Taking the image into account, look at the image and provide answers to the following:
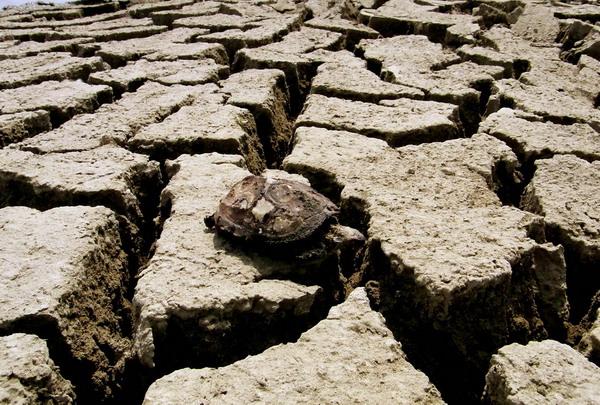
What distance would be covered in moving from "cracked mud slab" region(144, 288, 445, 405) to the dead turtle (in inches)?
10.4

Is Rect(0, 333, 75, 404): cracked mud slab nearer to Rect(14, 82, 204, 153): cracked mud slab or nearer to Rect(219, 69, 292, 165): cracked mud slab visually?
Rect(14, 82, 204, 153): cracked mud slab

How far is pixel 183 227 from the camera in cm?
169

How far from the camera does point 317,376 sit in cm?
123

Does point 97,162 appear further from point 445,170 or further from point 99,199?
point 445,170

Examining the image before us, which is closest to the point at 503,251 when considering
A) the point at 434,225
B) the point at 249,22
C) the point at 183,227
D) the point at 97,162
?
the point at 434,225

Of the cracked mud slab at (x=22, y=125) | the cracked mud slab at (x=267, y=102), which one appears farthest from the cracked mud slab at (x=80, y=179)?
the cracked mud slab at (x=267, y=102)

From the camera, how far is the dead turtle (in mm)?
1512

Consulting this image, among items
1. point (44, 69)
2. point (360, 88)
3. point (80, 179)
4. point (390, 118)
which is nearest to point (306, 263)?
point (80, 179)

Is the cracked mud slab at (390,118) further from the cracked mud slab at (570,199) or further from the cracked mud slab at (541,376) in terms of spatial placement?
the cracked mud slab at (541,376)

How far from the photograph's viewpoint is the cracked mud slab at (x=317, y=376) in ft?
3.88

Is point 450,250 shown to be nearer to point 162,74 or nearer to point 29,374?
point 29,374

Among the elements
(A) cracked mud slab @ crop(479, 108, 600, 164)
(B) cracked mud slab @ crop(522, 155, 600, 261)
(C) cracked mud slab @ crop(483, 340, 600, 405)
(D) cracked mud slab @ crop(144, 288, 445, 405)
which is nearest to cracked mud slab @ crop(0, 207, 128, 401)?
(D) cracked mud slab @ crop(144, 288, 445, 405)

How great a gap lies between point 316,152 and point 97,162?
87cm

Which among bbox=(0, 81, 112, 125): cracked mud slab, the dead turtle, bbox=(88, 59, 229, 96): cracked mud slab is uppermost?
the dead turtle
